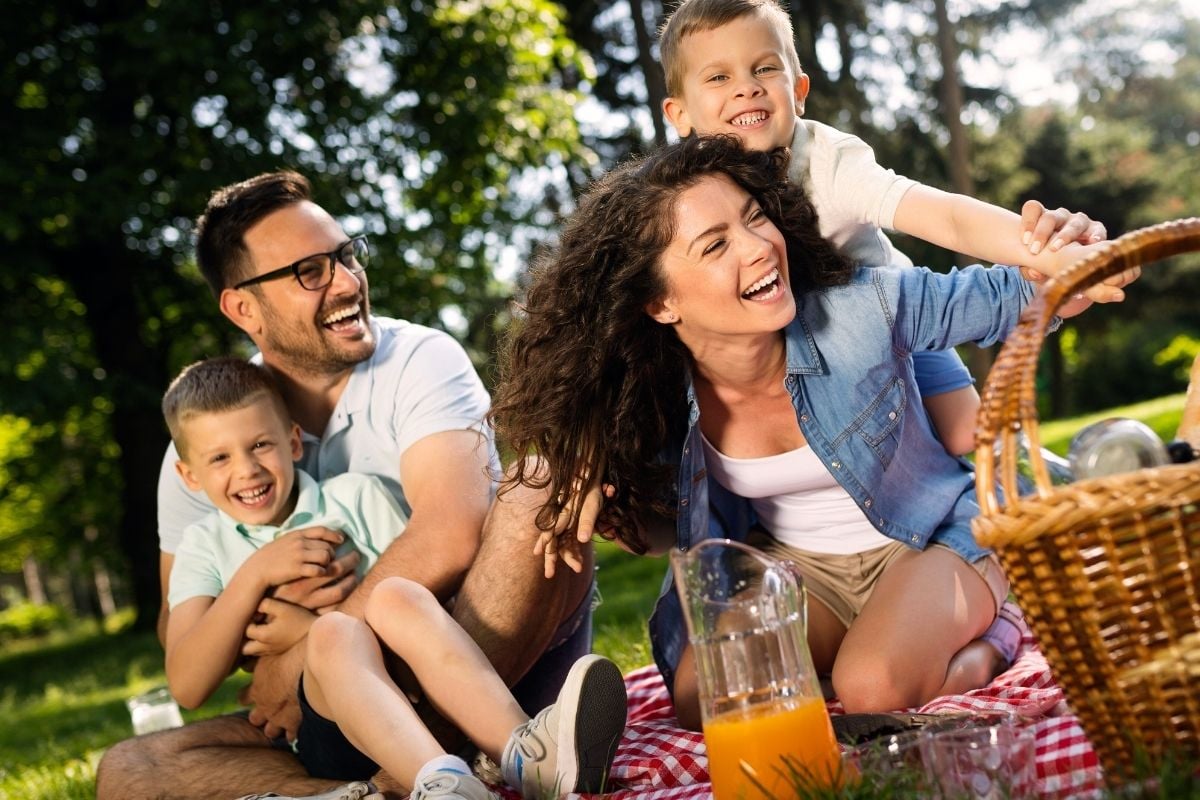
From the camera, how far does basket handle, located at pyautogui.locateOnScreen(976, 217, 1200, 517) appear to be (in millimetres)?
1946

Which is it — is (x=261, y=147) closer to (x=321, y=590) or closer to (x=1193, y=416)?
(x=321, y=590)

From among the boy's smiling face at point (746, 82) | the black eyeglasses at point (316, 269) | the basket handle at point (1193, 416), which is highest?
the boy's smiling face at point (746, 82)

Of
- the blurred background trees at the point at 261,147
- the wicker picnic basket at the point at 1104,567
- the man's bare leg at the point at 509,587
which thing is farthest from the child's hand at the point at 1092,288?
the blurred background trees at the point at 261,147

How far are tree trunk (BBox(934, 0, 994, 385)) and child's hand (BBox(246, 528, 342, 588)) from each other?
11.7 m

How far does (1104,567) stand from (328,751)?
81.3 inches

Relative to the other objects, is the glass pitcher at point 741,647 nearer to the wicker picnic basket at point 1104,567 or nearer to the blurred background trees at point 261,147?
the wicker picnic basket at point 1104,567

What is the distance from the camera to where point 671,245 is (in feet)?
10.4

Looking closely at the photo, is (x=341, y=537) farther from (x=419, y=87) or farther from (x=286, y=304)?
(x=419, y=87)

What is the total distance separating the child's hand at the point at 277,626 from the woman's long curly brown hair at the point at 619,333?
697 mm

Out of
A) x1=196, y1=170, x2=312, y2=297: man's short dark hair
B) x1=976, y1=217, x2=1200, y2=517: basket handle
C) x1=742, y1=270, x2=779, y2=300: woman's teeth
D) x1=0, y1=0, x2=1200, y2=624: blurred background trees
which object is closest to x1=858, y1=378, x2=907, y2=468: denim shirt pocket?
x1=742, y1=270, x2=779, y2=300: woman's teeth

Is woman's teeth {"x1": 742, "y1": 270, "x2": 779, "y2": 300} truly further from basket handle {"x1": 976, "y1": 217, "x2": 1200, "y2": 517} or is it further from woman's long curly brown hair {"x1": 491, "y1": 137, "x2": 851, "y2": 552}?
basket handle {"x1": 976, "y1": 217, "x2": 1200, "y2": 517}

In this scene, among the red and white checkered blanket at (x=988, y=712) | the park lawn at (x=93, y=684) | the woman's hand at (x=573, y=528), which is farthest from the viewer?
the park lawn at (x=93, y=684)

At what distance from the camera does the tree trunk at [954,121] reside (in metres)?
14.2

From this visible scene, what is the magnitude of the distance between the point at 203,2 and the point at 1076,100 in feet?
112
